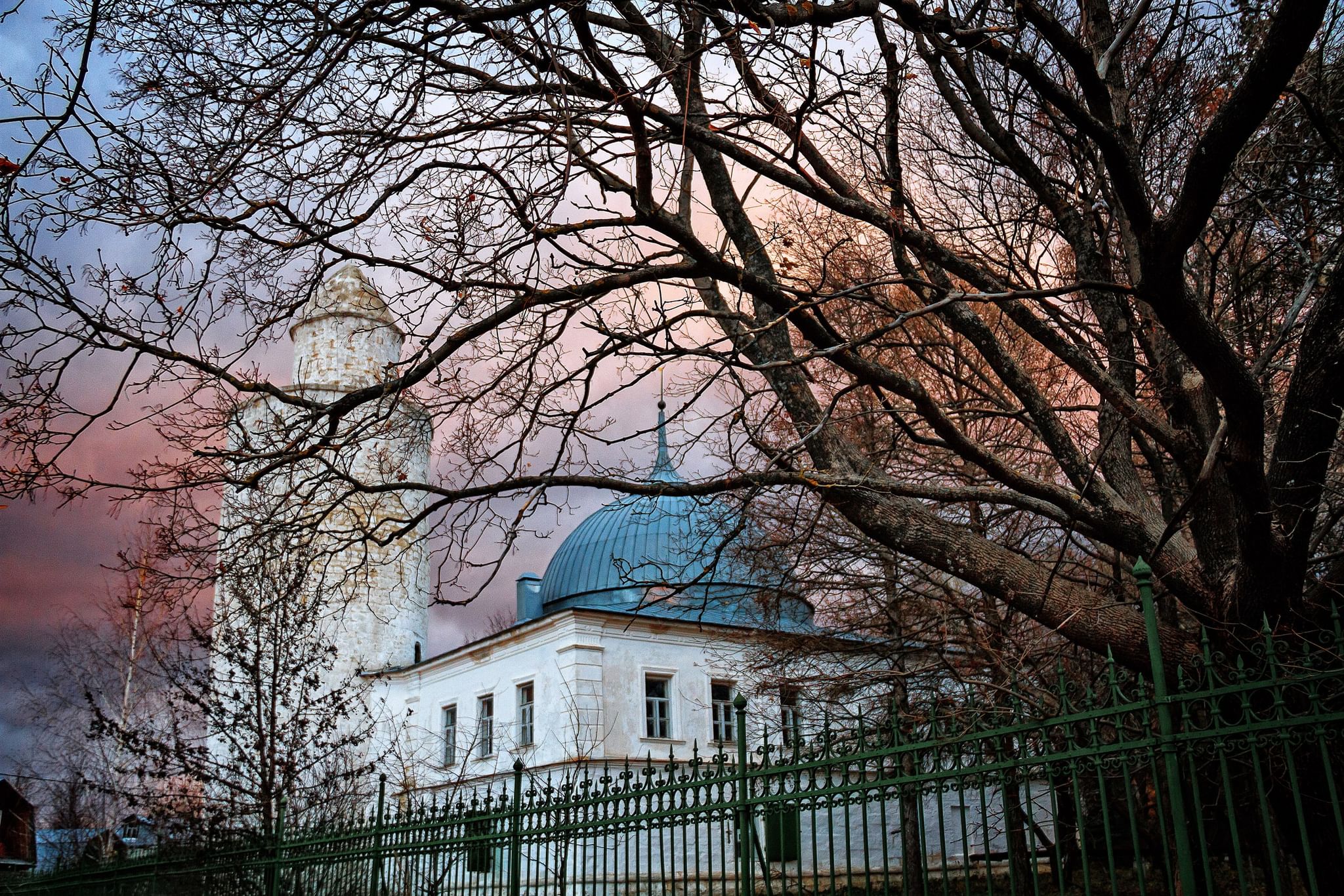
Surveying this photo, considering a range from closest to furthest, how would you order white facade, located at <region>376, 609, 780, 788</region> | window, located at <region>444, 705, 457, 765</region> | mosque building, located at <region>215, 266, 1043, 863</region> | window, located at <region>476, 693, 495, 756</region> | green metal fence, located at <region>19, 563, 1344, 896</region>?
green metal fence, located at <region>19, 563, 1344, 896</region>, mosque building, located at <region>215, 266, 1043, 863</region>, white facade, located at <region>376, 609, 780, 788</region>, window, located at <region>476, 693, 495, 756</region>, window, located at <region>444, 705, 457, 765</region>

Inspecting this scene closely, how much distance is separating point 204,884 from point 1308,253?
12.4 meters

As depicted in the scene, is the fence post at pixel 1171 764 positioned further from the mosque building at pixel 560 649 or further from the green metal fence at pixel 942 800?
the mosque building at pixel 560 649

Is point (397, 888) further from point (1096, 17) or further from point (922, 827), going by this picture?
point (1096, 17)

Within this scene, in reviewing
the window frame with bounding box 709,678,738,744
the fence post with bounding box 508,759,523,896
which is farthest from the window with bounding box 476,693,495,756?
the fence post with bounding box 508,759,523,896

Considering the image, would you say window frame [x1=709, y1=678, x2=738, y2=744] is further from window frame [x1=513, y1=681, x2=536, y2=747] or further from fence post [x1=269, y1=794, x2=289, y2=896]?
fence post [x1=269, y1=794, x2=289, y2=896]

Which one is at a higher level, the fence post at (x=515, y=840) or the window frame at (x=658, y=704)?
the window frame at (x=658, y=704)

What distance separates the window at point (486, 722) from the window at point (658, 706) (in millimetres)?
3943

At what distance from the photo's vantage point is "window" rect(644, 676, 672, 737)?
2438 centimetres

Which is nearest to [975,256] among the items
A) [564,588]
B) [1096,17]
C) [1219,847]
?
[1096,17]

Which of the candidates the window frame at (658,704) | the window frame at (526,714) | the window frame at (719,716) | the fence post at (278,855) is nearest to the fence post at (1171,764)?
the fence post at (278,855)

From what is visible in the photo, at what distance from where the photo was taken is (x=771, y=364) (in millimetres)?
7105

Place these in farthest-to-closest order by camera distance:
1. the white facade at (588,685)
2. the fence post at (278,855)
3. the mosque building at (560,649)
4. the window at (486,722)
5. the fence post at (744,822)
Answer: the window at (486,722), the white facade at (588,685), the mosque building at (560,649), the fence post at (278,855), the fence post at (744,822)

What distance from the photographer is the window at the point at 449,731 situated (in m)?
27.6

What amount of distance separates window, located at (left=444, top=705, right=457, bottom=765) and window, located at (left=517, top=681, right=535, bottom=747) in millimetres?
3361
